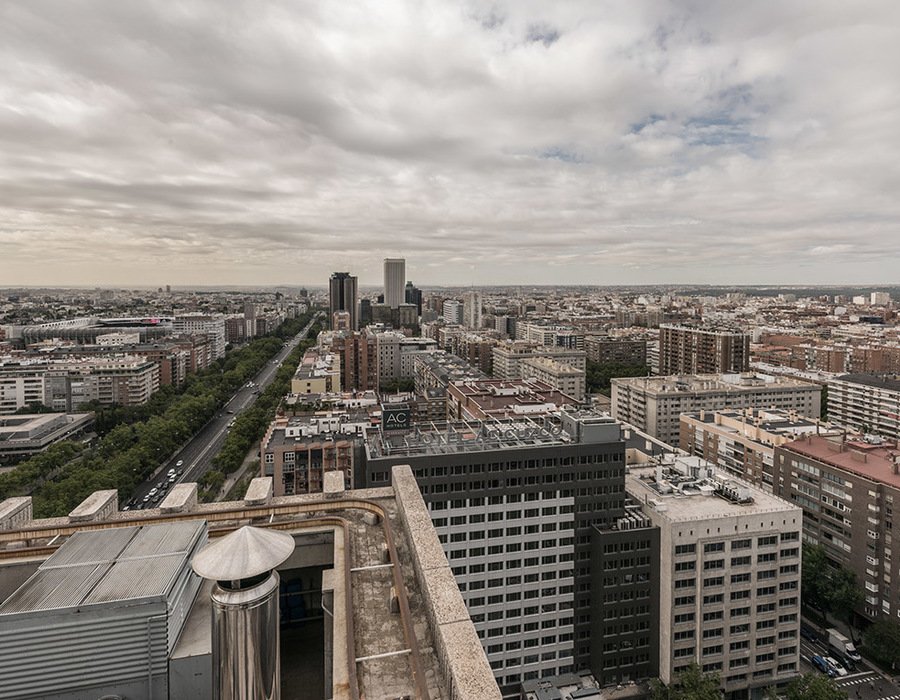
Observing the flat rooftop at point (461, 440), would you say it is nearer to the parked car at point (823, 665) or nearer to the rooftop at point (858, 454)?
the parked car at point (823, 665)

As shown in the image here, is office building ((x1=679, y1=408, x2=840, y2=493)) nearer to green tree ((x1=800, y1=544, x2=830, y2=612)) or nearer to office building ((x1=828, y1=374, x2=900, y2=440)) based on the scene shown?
green tree ((x1=800, y1=544, x2=830, y2=612))

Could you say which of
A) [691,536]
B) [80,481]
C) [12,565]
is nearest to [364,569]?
[12,565]

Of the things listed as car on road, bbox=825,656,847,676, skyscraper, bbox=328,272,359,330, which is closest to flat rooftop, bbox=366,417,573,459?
car on road, bbox=825,656,847,676

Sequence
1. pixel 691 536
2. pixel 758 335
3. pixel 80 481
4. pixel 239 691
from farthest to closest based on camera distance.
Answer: pixel 758 335 → pixel 80 481 → pixel 691 536 → pixel 239 691

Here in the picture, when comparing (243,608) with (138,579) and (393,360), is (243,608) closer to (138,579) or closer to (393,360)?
(138,579)

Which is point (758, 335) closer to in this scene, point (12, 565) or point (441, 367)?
point (441, 367)

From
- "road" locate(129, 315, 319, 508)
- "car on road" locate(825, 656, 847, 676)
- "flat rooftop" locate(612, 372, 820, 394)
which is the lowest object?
"car on road" locate(825, 656, 847, 676)

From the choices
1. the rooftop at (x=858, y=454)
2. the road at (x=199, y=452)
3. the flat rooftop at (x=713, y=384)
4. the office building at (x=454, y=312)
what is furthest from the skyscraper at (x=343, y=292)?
the rooftop at (x=858, y=454)

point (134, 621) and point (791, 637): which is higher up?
point (134, 621)
